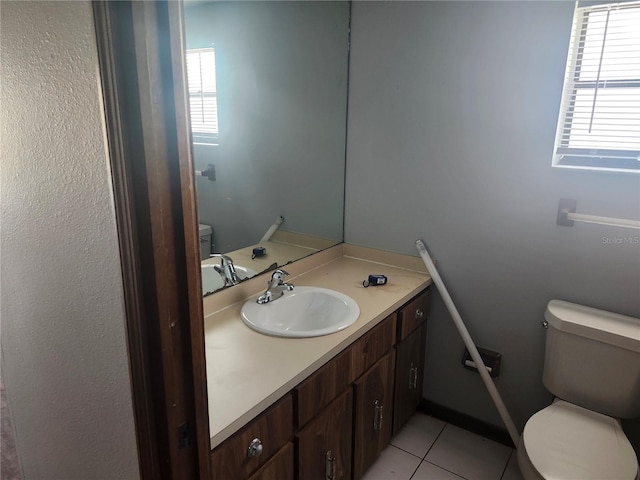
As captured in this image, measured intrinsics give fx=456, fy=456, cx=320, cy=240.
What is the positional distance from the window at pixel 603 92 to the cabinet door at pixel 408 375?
37.7 inches

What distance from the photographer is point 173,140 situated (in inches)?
26.8

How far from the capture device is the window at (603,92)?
5.19ft

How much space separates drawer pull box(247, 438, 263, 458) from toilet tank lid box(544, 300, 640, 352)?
3.94 feet

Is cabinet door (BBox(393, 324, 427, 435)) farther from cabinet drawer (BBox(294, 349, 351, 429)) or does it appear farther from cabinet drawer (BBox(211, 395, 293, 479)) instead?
cabinet drawer (BBox(211, 395, 293, 479))

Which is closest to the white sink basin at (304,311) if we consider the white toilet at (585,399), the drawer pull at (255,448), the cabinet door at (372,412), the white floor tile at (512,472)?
the cabinet door at (372,412)

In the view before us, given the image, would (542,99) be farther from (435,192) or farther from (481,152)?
(435,192)

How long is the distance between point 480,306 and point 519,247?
1.07 ft

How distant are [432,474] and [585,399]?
2.25 feet

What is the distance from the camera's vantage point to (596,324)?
1657 millimetres

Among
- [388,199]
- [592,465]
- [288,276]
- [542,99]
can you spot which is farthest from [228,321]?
[542,99]

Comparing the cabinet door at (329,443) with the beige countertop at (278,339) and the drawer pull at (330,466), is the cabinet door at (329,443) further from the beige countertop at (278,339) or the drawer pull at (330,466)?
the beige countertop at (278,339)

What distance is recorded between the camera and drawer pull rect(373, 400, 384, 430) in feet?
5.90

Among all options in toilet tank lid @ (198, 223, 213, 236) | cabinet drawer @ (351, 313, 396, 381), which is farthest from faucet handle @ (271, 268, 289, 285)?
cabinet drawer @ (351, 313, 396, 381)

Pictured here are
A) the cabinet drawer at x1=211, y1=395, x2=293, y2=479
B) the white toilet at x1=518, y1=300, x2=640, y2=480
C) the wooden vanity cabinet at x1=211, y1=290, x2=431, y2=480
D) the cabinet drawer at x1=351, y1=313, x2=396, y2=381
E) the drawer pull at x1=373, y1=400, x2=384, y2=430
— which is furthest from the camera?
the drawer pull at x1=373, y1=400, x2=384, y2=430
